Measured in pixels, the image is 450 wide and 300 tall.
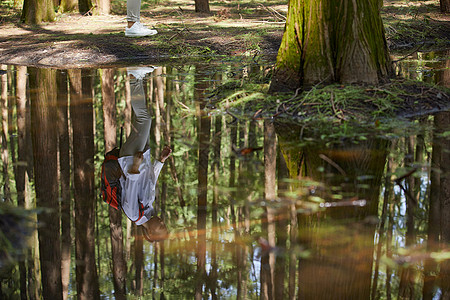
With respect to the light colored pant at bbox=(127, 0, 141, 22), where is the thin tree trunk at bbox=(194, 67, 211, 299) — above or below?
below

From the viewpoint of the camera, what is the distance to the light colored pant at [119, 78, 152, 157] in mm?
5000

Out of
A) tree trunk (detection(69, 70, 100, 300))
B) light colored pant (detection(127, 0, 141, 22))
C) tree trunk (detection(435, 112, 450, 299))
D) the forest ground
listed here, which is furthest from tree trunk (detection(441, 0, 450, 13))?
tree trunk (detection(69, 70, 100, 300))

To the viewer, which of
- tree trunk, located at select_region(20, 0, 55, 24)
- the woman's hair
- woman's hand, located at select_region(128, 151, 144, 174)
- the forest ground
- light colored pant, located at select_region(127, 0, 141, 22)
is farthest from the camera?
tree trunk, located at select_region(20, 0, 55, 24)

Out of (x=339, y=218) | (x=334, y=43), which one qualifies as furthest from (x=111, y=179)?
(x=334, y=43)

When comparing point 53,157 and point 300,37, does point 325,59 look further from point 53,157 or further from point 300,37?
point 53,157

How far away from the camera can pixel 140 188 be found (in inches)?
165

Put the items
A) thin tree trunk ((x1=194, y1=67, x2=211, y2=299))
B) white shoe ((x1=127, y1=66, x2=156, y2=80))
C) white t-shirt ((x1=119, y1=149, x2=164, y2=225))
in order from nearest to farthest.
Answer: thin tree trunk ((x1=194, y1=67, x2=211, y2=299))
white t-shirt ((x1=119, y1=149, x2=164, y2=225))
white shoe ((x1=127, y1=66, x2=156, y2=80))

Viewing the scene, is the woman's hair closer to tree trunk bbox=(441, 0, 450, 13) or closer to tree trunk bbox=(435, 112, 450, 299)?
tree trunk bbox=(435, 112, 450, 299)

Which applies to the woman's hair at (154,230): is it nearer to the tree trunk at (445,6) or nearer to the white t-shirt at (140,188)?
the white t-shirt at (140,188)

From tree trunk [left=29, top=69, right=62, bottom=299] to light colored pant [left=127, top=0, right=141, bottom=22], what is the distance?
9.39 ft

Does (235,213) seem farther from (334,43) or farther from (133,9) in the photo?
(133,9)

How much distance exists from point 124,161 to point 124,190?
553 mm

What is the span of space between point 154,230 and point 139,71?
5.21m

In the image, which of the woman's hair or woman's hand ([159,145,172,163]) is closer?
the woman's hair
